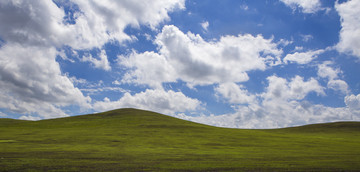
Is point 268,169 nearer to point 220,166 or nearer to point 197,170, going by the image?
point 220,166

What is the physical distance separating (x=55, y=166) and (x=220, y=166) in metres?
15.4

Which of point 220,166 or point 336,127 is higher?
point 336,127

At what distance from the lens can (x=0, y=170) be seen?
19719 millimetres

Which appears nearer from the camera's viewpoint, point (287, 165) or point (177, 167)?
point (177, 167)

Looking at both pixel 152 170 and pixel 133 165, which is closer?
pixel 152 170

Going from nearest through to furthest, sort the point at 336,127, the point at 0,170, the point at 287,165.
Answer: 1. the point at 0,170
2. the point at 287,165
3. the point at 336,127

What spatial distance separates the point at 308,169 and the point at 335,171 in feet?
6.82

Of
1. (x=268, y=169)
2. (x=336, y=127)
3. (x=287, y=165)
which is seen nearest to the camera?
(x=268, y=169)

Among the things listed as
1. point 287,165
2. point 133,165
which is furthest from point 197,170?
point 287,165

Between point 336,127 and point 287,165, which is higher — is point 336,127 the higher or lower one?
the higher one

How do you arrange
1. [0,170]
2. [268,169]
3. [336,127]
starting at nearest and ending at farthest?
[0,170]
[268,169]
[336,127]

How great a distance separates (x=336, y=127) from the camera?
10419cm

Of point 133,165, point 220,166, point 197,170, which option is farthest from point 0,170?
point 220,166

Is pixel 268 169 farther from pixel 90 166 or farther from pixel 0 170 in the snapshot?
pixel 0 170
